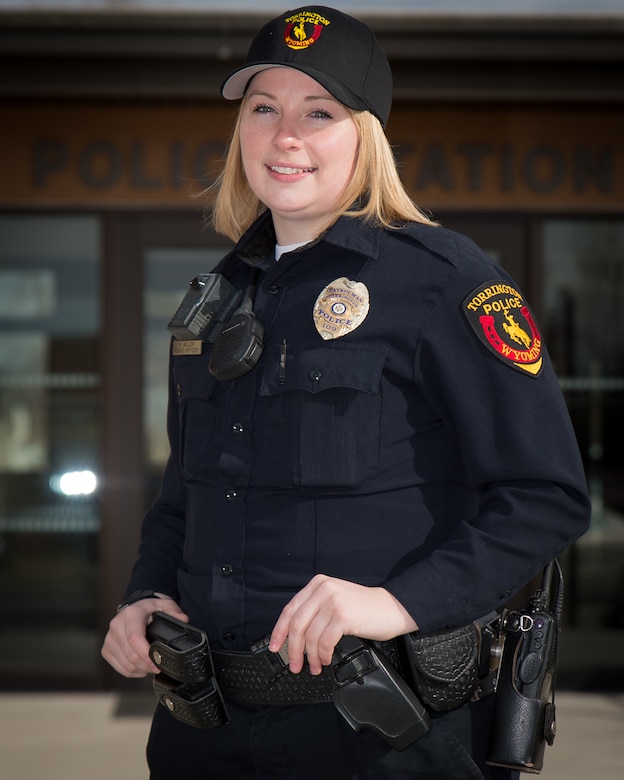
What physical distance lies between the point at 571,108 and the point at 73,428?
9.32ft

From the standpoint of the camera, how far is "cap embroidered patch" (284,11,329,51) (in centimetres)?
154

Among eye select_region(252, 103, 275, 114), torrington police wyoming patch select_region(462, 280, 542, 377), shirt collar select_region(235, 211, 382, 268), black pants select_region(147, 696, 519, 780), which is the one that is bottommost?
black pants select_region(147, 696, 519, 780)

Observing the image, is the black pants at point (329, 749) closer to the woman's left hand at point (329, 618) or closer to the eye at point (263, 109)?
the woman's left hand at point (329, 618)

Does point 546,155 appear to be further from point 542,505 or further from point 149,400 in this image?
point 542,505

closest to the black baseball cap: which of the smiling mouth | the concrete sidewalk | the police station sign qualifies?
the smiling mouth

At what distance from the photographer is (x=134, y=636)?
1.55 meters

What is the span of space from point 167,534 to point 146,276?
3556 mm

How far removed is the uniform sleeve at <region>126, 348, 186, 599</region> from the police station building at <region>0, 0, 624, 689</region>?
339 cm

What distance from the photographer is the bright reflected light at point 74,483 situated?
522 centimetres

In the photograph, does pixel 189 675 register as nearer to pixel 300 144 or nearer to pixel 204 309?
pixel 204 309

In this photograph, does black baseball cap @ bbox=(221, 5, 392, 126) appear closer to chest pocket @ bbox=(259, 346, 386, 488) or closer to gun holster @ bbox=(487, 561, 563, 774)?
chest pocket @ bbox=(259, 346, 386, 488)

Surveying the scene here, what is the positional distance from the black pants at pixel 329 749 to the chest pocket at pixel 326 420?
32 centimetres

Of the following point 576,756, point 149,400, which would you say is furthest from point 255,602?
point 149,400

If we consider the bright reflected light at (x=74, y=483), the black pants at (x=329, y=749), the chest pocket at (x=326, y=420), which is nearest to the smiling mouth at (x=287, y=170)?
the chest pocket at (x=326, y=420)
